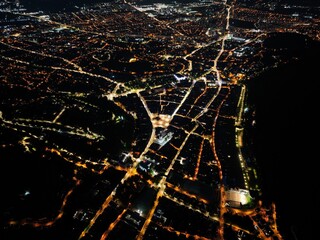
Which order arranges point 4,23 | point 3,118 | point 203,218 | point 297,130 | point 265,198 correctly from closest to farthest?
1. point 203,218
2. point 265,198
3. point 297,130
4. point 3,118
5. point 4,23

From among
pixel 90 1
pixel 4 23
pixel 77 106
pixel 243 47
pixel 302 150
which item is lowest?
pixel 302 150

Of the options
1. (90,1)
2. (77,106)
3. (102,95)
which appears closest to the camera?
(77,106)

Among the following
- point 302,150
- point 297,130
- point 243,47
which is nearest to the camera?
point 302,150

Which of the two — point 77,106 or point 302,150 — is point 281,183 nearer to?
point 302,150

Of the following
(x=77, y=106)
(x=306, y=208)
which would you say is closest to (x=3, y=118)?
(x=77, y=106)

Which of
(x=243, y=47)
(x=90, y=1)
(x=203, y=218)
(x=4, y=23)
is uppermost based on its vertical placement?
(x=90, y=1)

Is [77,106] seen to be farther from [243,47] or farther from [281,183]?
[243,47]

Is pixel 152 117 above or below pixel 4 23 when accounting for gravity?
below

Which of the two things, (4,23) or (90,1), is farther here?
(90,1)

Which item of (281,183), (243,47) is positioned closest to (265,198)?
(281,183)
